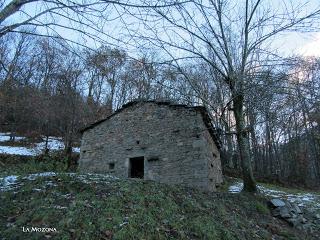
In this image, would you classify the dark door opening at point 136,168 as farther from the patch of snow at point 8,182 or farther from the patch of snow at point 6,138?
the patch of snow at point 6,138

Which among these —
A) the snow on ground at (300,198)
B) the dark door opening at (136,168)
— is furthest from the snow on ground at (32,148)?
the snow on ground at (300,198)

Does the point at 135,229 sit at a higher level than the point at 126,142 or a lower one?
lower

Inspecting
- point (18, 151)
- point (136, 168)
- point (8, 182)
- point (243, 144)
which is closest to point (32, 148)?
point (18, 151)

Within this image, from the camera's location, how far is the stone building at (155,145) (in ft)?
36.3

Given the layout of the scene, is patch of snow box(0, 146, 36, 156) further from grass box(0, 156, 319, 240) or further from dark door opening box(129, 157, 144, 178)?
grass box(0, 156, 319, 240)

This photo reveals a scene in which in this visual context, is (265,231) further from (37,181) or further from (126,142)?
(126,142)

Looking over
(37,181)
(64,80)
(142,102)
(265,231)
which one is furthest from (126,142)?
(64,80)

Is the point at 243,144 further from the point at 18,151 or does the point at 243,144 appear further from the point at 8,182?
the point at 18,151

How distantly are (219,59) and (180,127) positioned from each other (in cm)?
358

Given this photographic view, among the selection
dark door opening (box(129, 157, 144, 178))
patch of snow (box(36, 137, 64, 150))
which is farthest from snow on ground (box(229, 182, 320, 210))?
patch of snow (box(36, 137, 64, 150))

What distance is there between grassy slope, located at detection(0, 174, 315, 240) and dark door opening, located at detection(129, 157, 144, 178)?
223 inches

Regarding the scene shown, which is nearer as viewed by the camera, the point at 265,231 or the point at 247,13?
the point at 265,231

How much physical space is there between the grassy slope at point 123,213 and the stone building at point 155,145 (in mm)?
3710

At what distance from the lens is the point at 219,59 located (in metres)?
9.34
